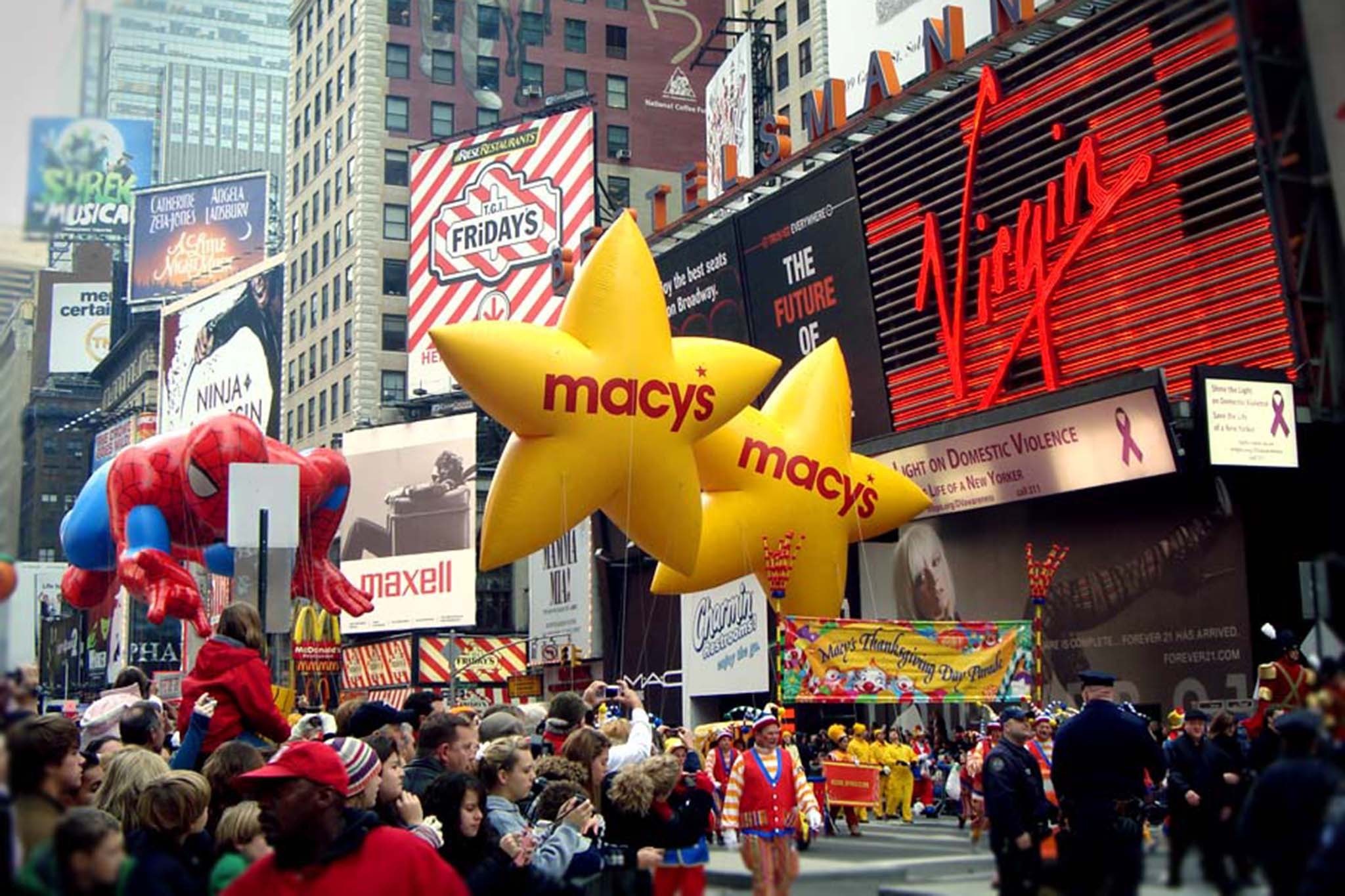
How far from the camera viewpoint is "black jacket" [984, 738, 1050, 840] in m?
8.24

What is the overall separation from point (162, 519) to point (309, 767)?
18.0 metres

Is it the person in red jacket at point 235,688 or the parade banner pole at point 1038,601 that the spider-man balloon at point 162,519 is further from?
the person in red jacket at point 235,688

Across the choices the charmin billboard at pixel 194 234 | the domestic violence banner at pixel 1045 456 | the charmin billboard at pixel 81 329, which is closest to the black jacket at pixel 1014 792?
the domestic violence banner at pixel 1045 456

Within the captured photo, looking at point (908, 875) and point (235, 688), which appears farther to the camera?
point (235, 688)

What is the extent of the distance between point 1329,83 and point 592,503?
1008cm

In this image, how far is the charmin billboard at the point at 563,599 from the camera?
1657 inches

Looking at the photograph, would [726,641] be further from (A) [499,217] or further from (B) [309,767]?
(B) [309,767]

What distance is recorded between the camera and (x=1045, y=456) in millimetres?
22297

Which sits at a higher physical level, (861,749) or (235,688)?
(235,688)

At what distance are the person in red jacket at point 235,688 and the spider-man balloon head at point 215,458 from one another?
1316cm

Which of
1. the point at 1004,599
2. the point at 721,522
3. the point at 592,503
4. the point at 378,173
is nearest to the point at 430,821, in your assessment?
the point at 592,503

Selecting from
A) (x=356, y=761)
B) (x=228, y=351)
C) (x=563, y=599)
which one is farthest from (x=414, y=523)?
(x=356, y=761)

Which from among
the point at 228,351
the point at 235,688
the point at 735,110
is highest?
the point at 735,110

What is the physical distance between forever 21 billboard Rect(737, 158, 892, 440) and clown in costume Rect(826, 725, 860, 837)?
5.29m
